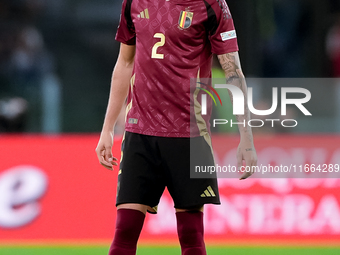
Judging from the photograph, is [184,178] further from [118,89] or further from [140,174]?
[118,89]

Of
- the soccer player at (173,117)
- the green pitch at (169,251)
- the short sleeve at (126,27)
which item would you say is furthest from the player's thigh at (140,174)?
the green pitch at (169,251)

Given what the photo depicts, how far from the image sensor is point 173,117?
8.25 ft

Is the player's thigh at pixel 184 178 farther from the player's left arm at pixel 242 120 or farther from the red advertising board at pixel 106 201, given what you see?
the red advertising board at pixel 106 201

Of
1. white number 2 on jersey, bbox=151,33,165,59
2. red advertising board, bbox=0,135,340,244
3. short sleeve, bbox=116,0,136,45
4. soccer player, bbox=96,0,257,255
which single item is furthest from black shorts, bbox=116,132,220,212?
red advertising board, bbox=0,135,340,244

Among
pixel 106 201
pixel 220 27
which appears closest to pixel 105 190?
pixel 106 201

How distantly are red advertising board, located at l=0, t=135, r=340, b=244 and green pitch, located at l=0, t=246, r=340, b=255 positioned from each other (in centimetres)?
15

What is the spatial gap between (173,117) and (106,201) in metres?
2.28

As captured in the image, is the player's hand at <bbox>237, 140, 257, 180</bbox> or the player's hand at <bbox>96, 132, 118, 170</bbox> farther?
the player's hand at <bbox>96, 132, 118, 170</bbox>

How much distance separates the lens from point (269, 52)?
730 centimetres

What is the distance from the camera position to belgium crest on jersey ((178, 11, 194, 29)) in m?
2.48

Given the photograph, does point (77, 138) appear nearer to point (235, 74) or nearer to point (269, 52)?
point (235, 74)

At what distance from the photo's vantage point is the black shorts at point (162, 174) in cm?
249

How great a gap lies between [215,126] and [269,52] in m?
1.94

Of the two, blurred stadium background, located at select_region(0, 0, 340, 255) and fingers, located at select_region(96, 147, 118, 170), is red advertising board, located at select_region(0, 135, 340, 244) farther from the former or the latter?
fingers, located at select_region(96, 147, 118, 170)
